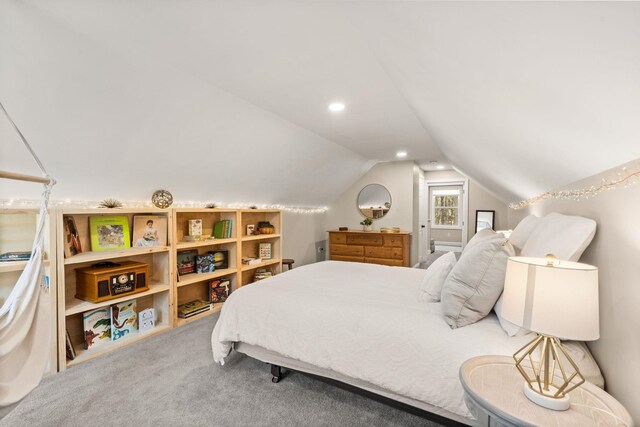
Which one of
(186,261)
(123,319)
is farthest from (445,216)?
(123,319)

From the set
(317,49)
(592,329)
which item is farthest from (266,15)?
(592,329)

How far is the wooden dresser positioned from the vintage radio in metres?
3.51

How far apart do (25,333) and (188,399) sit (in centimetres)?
105

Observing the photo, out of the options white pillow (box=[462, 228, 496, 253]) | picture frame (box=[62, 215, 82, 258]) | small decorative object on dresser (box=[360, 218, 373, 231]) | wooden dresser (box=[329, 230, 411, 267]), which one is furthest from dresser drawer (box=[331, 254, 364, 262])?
picture frame (box=[62, 215, 82, 258])

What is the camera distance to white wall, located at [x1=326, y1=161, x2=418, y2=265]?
574 centimetres

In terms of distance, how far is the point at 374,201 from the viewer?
239 inches

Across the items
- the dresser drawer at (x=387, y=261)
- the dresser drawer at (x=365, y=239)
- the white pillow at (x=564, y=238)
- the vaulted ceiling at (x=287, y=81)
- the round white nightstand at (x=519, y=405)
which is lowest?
the dresser drawer at (x=387, y=261)

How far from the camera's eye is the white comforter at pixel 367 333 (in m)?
1.48

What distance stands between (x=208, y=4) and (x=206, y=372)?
7.91 feet

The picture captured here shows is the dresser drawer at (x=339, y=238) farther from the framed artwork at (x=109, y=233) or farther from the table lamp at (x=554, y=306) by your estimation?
the table lamp at (x=554, y=306)

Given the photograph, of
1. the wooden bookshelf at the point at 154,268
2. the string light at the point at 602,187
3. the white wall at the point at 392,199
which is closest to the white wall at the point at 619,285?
the string light at the point at 602,187

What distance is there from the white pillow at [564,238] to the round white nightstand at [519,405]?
1.77 feet

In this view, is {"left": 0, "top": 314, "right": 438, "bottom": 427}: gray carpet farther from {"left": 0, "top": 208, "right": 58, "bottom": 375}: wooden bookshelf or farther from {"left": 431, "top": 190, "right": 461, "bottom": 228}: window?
{"left": 431, "top": 190, "right": 461, "bottom": 228}: window

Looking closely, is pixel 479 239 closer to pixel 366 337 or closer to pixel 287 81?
pixel 366 337
